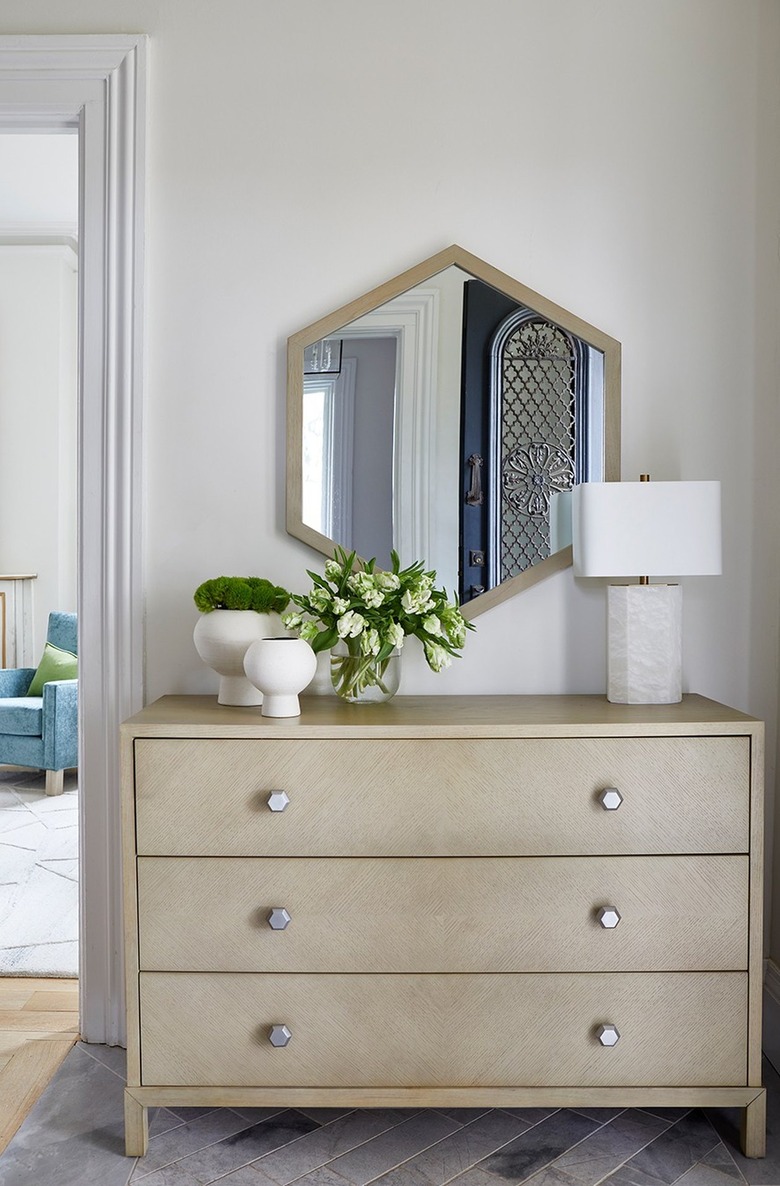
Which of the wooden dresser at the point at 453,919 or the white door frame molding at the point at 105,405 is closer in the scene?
the wooden dresser at the point at 453,919

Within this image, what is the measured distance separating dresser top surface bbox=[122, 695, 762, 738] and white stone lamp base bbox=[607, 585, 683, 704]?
37 millimetres

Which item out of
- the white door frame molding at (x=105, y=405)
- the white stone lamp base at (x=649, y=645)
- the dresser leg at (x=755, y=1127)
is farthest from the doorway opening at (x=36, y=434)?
the dresser leg at (x=755, y=1127)

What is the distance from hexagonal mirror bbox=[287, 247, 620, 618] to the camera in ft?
7.02

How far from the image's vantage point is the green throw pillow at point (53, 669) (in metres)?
4.41

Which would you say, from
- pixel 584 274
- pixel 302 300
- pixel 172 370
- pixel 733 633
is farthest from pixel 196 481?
pixel 733 633

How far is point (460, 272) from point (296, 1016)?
1.60 m

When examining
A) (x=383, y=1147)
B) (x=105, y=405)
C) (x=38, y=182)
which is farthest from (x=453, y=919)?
(x=38, y=182)

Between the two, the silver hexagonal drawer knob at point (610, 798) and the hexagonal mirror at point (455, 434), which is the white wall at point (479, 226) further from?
the silver hexagonal drawer knob at point (610, 798)

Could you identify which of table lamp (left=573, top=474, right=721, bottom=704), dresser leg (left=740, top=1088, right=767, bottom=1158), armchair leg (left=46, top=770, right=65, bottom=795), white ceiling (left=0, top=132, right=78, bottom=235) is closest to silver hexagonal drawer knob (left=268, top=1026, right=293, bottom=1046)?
dresser leg (left=740, top=1088, right=767, bottom=1158)

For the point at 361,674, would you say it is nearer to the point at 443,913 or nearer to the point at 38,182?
the point at 443,913

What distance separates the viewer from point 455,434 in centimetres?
215

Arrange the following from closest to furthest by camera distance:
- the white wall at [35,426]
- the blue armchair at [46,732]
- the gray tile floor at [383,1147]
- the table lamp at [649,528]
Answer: the gray tile floor at [383,1147] → the table lamp at [649,528] → the blue armchair at [46,732] → the white wall at [35,426]

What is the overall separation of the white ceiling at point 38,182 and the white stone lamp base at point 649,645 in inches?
116

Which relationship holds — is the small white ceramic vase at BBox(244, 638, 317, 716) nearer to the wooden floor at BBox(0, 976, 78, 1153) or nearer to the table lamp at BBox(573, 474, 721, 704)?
the table lamp at BBox(573, 474, 721, 704)
